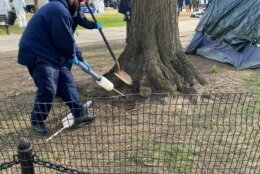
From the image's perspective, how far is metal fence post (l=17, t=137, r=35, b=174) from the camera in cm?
250

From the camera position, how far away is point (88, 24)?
202 inches

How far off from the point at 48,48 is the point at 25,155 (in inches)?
76.4

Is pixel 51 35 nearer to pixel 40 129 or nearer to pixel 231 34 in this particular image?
pixel 40 129

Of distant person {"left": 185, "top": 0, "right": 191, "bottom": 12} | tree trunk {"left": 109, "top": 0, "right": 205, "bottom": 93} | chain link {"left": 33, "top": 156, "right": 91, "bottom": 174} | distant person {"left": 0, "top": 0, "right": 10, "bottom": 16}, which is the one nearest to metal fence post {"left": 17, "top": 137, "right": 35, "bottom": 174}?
chain link {"left": 33, "top": 156, "right": 91, "bottom": 174}

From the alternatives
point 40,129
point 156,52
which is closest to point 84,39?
point 156,52

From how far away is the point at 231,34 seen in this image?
7.92 m

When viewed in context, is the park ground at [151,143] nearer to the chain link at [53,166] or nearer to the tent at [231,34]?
the chain link at [53,166]

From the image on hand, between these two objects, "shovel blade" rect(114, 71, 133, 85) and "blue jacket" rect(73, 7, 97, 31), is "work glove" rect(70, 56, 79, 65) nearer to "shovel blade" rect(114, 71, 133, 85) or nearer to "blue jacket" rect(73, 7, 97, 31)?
"blue jacket" rect(73, 7, 97, 31)

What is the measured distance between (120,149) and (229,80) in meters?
3.16

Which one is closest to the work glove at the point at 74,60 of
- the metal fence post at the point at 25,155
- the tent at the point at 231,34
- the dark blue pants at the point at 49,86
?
the dark blue pants at the point at 49,86

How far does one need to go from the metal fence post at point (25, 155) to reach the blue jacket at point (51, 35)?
5.94 ft

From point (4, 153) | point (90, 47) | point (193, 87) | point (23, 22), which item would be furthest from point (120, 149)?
point (23, 22)

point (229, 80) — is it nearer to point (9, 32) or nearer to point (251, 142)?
point (251, 142)

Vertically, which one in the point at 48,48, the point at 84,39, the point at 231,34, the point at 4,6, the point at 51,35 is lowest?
the point at 84,39
